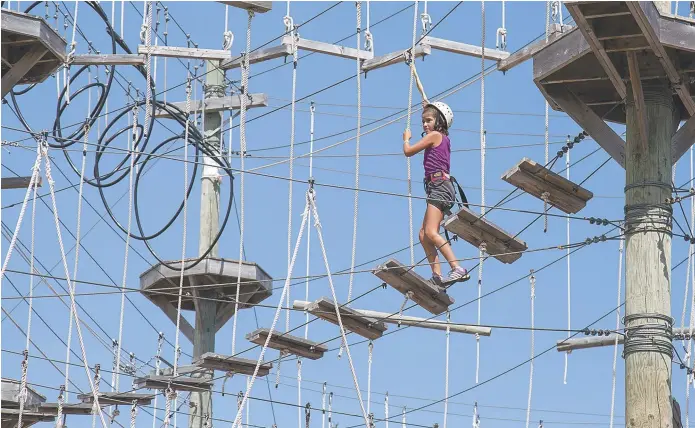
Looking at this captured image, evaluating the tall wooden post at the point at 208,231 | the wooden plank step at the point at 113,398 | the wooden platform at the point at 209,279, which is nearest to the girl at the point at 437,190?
the wooden plank step at the point at 113,398

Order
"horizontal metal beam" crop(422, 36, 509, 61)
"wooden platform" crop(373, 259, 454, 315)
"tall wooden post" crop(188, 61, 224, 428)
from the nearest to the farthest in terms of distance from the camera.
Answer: "wooden platform" crop(373, 259, 454, 315) < "horizontal metal beam" crop(422, 36, 509, 61) < "tall wooden post" crop(188, 61, 224, 428)

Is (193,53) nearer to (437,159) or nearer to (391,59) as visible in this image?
(391,59)

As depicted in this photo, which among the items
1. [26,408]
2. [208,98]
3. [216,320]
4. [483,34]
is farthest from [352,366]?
[208,98]

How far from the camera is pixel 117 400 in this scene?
18.3 metres

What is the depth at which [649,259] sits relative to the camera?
12.3m

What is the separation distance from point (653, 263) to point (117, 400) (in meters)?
7.70

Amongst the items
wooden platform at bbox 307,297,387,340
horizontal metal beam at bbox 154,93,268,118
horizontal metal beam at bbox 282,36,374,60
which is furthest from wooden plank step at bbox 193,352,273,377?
horizontal metal beam at bbox 154,93,268,118

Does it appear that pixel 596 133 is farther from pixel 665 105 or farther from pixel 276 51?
pixel 276 51

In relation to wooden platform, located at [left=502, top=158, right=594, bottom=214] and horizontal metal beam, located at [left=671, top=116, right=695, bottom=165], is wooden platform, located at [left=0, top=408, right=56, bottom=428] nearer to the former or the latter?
wooden platform, located at [left=502, top=158, right=594, bottom=214]

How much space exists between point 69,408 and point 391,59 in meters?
4.82

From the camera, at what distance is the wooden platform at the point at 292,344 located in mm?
15383

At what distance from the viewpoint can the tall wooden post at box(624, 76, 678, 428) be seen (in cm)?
1199

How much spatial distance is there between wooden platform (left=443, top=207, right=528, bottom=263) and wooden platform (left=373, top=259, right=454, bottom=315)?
0.46 metres

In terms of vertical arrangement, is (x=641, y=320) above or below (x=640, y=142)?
below
